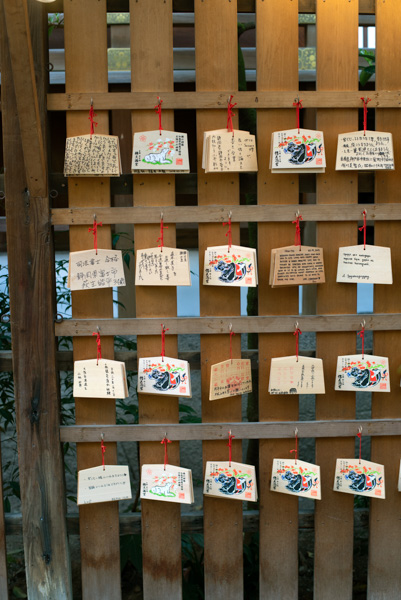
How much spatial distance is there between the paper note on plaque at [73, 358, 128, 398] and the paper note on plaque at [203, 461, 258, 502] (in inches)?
19.6

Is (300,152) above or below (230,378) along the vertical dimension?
above

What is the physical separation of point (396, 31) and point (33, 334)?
1.91 m

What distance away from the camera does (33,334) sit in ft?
8.44

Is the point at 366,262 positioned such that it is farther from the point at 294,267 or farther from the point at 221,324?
the point at 221,324

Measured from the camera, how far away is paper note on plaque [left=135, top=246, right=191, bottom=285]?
8.19 ft

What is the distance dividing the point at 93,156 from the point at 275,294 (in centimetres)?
92

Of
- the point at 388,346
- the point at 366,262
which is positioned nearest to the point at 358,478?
the point at 388,346

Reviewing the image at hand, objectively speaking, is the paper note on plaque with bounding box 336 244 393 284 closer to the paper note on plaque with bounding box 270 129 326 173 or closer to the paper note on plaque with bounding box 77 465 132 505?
the paper note on plaque with bounding box 270 129 326 173

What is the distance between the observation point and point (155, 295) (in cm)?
258

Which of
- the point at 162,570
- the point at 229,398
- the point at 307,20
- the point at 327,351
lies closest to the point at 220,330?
the point at 229,398

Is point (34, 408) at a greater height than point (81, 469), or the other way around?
point (34, 408)

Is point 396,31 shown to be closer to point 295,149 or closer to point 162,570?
point 295,149

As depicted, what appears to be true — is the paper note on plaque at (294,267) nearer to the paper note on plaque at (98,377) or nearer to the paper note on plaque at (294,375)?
the paper note on plaque at (294,375)

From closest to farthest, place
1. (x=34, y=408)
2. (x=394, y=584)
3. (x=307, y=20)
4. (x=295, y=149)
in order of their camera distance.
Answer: (x=295, y=149)
(x=34, y=408)
(x=394, y=584)
(x=307, y=20)
